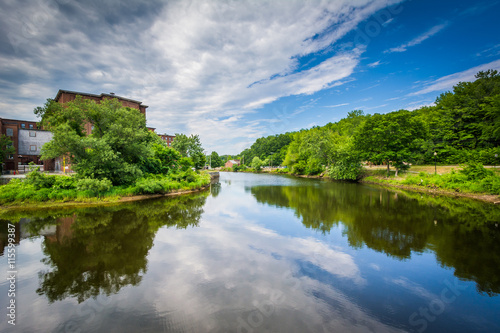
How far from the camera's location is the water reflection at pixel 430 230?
6.88m

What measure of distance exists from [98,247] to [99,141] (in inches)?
498

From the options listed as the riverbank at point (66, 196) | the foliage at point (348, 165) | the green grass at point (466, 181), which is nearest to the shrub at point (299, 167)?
the foliage at point (348, 165)

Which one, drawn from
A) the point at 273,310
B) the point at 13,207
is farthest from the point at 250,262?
the point at 13,207

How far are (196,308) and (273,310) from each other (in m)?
1.77

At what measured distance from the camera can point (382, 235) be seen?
31.8 feet

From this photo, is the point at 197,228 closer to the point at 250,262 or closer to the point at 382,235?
the point at 250,262

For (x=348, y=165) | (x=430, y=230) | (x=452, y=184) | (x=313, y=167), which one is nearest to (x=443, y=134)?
(x=348, y=165)

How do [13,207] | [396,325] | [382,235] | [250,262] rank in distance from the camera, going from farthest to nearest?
1. [13,207]
2. [382,235]
3. [250,262]
4. [396,325]

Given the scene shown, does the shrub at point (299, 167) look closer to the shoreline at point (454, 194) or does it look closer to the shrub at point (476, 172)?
the shoreline at point (454, 194)

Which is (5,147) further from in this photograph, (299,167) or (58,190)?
(299,167)
